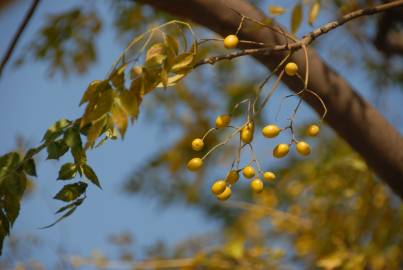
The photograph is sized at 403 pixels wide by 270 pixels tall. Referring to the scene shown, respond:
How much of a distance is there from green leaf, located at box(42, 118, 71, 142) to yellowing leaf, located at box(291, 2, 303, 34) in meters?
0.32

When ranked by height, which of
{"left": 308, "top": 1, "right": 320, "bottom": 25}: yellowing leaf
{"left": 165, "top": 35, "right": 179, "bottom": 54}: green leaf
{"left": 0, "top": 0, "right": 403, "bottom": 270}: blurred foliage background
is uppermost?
{"left": 308, "top": 1, "right": 320, "bottom": 25}: yellowing leaf

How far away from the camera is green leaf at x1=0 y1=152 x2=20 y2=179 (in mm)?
441

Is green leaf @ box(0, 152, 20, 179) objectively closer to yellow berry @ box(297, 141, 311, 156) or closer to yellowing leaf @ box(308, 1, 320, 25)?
yellow berry @ box(297, 141, 311, 156)

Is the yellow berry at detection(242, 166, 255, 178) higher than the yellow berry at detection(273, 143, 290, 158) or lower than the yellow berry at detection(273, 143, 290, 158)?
lower

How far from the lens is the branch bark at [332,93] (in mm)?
596

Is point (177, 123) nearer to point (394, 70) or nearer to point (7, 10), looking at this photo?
point (7, 10)

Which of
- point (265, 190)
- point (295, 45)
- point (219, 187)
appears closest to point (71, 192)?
point (219, 187)

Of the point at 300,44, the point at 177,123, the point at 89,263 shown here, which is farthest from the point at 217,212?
the point at 300,44

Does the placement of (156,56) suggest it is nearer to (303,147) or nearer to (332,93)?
(303,147)

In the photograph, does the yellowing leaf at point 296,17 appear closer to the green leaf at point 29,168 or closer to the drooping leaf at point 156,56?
the drooping leaf at point 156,56

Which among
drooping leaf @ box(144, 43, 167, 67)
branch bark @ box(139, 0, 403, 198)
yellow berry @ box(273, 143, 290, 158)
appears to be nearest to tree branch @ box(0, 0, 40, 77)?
branch bark @ box(139, 0, 403, 198)

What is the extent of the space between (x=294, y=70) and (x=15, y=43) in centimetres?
38

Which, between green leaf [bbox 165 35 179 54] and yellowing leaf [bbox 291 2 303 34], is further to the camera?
yellowing leaf [bbox 291 2 303 34]

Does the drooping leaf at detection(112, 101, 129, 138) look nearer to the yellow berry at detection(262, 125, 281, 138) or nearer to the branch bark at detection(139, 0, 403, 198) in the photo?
the yellow berry at detection(262, 125, 281, 138)
